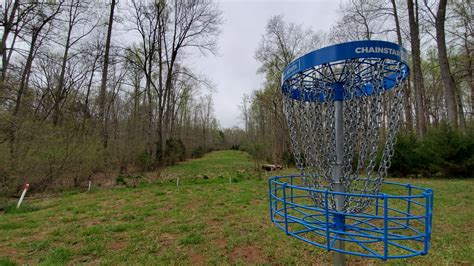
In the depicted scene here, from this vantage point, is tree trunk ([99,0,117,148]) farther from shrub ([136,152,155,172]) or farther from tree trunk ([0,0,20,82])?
tree trunk ([0,0,20,82])

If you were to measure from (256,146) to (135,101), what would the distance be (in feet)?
42.8

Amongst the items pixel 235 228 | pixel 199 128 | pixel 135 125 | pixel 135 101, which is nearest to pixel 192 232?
pixel 235 228

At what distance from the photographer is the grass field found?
3420mm

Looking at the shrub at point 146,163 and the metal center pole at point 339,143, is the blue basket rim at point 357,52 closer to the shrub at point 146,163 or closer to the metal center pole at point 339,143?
the metal center pole at point 339,143

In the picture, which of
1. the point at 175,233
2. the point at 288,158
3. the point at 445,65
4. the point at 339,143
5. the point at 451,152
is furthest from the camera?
the point at 288,158

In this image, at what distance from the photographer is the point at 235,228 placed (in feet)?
15.2

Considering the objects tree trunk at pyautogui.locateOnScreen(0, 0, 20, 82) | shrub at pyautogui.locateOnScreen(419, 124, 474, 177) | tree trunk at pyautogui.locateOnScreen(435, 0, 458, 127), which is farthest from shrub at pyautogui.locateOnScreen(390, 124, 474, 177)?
tree trunk at pyautogui.locateOnScreen(0, 0, 20, 82)

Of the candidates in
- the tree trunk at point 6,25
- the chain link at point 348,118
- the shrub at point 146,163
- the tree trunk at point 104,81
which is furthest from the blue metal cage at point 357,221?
the tree trunk at point 6,25

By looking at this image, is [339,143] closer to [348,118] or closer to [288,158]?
[348,118]

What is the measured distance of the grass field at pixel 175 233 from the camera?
3420 mm

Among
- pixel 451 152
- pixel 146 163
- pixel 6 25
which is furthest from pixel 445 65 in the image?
pixel 6 25

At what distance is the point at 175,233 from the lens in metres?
4.45

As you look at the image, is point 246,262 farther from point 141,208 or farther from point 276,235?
point 141,208

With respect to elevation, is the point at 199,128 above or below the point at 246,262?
above
